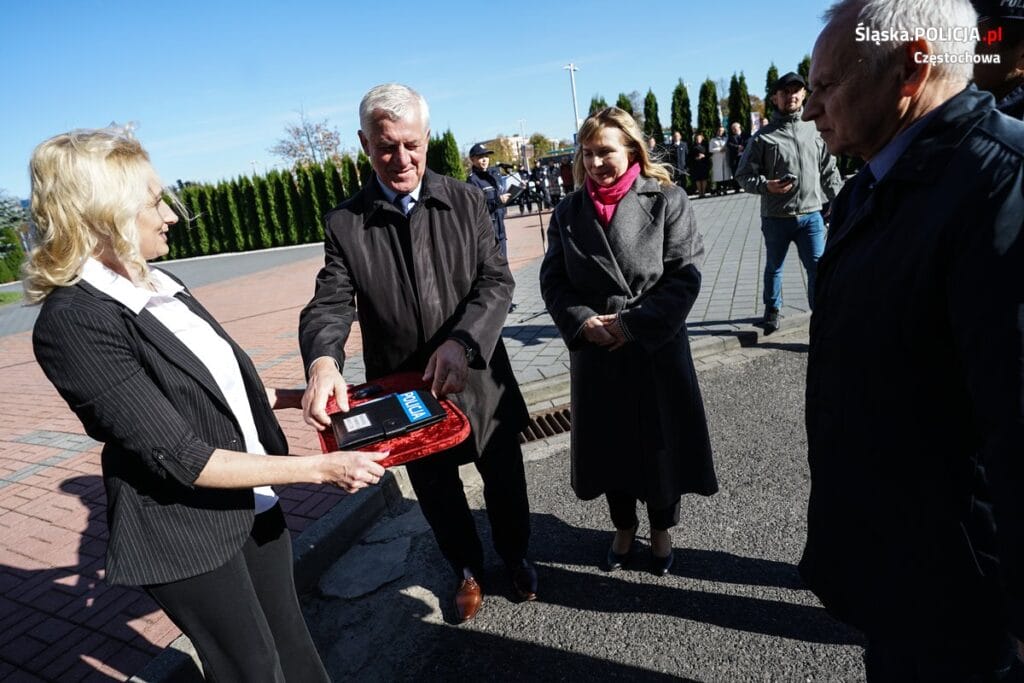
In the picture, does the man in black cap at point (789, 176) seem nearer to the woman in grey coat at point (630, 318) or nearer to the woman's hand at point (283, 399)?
the woman in grey coat at point (630, 318)

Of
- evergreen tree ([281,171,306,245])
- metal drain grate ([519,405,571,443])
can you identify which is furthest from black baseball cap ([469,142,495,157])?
evergreen tree ([281,171,306,245])

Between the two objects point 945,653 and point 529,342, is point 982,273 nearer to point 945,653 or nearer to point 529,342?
point 945,653

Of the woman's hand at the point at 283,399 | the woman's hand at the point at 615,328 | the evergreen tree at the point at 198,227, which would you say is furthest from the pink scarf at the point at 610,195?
the evergreen tree at the point at 198,227

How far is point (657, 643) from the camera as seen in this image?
2348mm

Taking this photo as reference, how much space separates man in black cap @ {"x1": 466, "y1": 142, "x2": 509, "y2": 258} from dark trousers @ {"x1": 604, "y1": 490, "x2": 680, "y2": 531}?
4828mm

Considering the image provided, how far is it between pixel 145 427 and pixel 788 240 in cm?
519

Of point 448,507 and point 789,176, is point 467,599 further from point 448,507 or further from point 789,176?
point 789,176

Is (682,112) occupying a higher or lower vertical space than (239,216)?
higher

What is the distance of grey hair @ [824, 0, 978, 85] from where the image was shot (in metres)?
1.14

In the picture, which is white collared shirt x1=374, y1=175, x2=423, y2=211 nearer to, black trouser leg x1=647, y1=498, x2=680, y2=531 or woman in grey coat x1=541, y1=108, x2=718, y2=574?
woman in grey coat x1=541, y1=108, x2=718, y2=574

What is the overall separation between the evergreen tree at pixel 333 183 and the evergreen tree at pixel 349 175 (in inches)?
8.0

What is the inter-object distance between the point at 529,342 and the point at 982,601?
5.05 meters

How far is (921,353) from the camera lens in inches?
44.1

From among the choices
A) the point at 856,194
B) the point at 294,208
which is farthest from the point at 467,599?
the point at 294,208
